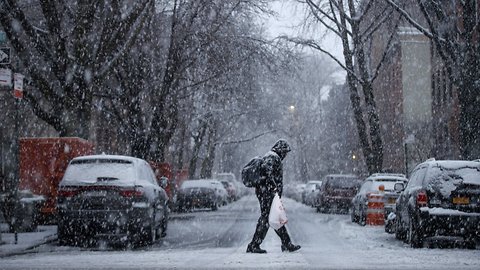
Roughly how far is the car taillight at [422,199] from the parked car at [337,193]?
19903 mm

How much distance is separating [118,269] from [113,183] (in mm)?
5982

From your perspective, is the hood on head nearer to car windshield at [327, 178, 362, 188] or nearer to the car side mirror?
the car side mirror

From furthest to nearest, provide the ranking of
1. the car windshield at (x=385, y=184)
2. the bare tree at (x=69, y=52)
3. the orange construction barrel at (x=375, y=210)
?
the car windshield at (x=385, y=184) < the orange construction barrel at (x=375, y=210) < the bare tree at (x=69, y=52)

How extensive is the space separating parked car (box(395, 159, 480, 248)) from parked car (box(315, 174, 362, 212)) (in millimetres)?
19745

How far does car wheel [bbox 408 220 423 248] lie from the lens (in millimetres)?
15328

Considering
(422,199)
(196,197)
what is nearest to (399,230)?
(422,199)

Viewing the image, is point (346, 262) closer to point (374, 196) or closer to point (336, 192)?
point (374, 196)

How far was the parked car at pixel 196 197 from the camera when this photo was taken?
38094 millimetres

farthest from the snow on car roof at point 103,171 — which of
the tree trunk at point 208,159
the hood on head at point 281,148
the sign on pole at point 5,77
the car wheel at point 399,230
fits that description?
the tree trunk at point 208,159

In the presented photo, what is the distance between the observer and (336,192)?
3575 centimetres

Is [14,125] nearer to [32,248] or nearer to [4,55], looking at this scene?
[4,55]

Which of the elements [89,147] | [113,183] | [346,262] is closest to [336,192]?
[89,147]

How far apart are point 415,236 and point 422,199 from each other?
0.73 meters

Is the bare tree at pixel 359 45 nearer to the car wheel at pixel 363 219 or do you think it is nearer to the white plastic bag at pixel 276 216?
the car wheel at pixel 363 219
